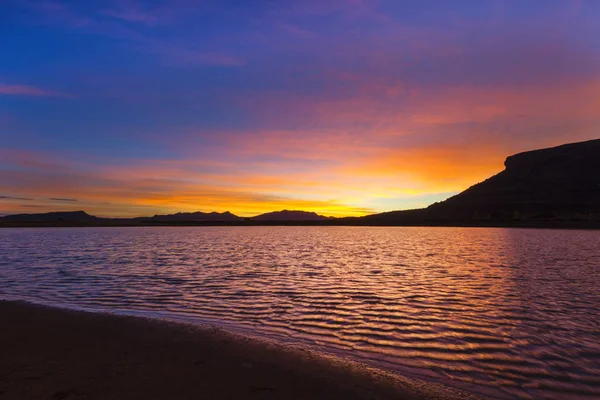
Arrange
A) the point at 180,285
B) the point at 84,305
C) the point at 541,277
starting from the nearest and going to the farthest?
the point at 84,305
the point at 180,285
the point at 541,277

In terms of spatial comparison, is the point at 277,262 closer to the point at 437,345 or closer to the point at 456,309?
the point at 456,309

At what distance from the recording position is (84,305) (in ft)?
57.6

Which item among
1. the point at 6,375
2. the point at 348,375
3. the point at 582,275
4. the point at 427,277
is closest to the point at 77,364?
the point at 6,375

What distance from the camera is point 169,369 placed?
360 inches

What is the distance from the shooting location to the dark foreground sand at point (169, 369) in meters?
7.82

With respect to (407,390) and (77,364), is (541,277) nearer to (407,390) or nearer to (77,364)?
(407,390)

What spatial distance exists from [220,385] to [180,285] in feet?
50.8

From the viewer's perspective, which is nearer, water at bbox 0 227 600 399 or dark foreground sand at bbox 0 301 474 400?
dark foreground sand at bbox 0 301 474 400

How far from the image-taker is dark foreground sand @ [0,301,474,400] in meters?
7.82

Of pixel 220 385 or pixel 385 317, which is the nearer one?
pixel 220 385

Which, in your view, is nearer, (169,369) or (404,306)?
(169,369)

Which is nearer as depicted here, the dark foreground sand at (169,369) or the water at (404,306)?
the dark foreground sand at (169,369)

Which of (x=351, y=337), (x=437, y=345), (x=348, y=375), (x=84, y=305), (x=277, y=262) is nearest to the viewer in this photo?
(x=348, y=375)

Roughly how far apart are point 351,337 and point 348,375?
143 inches
